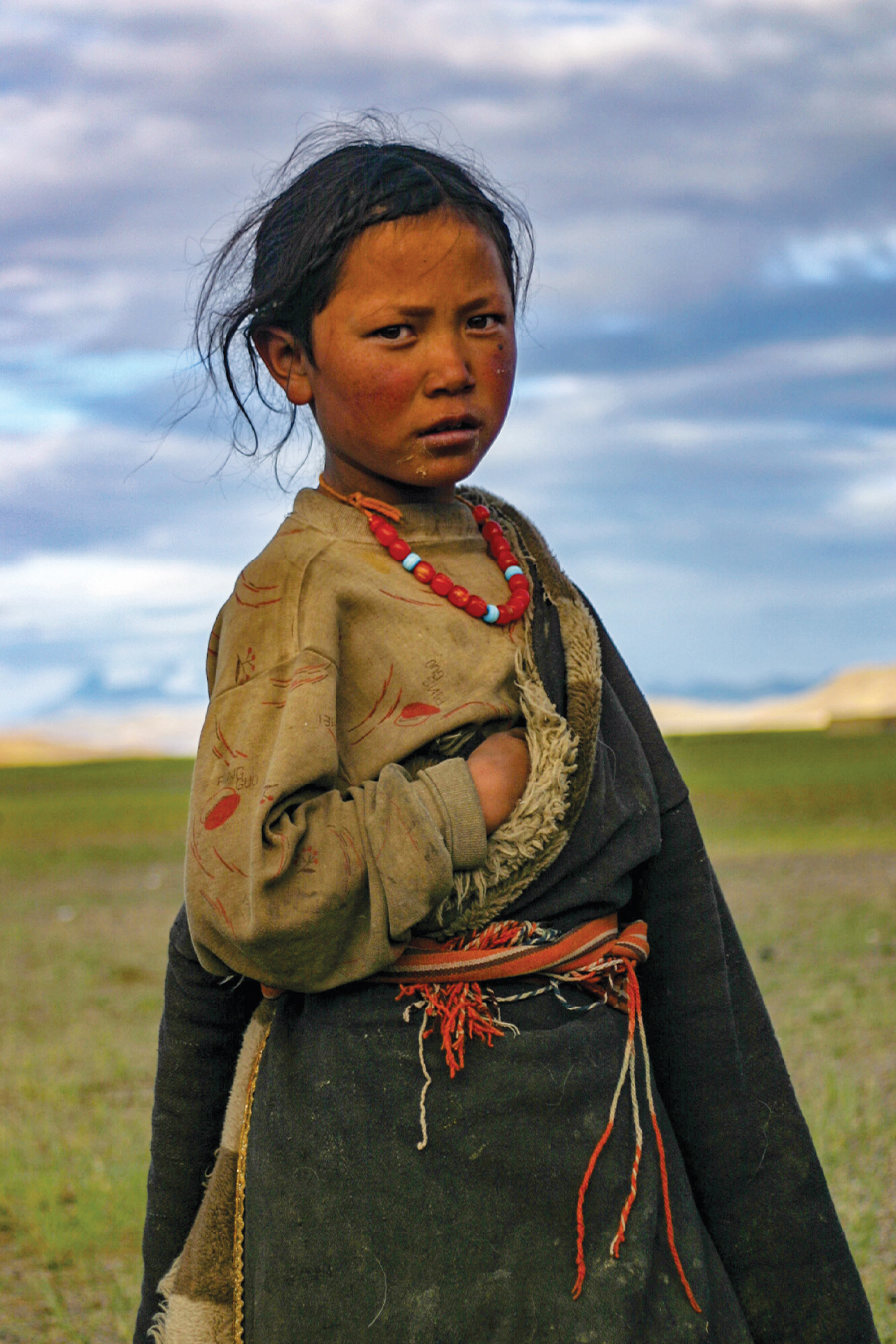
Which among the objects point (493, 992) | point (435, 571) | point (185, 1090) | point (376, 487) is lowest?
point (185, 1090)

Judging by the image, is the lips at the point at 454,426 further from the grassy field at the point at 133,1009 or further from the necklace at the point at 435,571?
the grassy field at the point at 133,1009

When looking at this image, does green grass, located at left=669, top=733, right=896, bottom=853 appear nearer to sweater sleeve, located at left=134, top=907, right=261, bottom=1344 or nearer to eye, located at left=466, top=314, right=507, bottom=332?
sweater sleeve, located at left=134, top=907, right=261, bottom=1344

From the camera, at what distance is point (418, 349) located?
1.89 meters

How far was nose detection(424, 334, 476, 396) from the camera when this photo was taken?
1.88 meters

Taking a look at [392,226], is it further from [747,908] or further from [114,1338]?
[747,908]

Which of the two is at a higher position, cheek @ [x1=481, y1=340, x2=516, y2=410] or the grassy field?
cheek @ [x1=481, y1=340, x2=516, y2=410]

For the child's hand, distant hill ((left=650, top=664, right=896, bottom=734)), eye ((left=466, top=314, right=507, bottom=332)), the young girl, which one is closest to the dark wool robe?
the young girl

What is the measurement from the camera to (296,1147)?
184 centimetres

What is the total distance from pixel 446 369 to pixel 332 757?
54 centimetres

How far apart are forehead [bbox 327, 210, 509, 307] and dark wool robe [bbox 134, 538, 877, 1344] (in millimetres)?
467

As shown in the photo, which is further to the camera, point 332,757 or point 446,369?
point 446,369

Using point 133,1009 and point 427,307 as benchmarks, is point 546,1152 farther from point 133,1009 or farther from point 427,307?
point 133,1009

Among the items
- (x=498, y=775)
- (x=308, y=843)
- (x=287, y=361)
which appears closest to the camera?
(x=308, y=843)

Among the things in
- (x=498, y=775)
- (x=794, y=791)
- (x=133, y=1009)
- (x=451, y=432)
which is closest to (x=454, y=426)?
(x=451, y=432)
